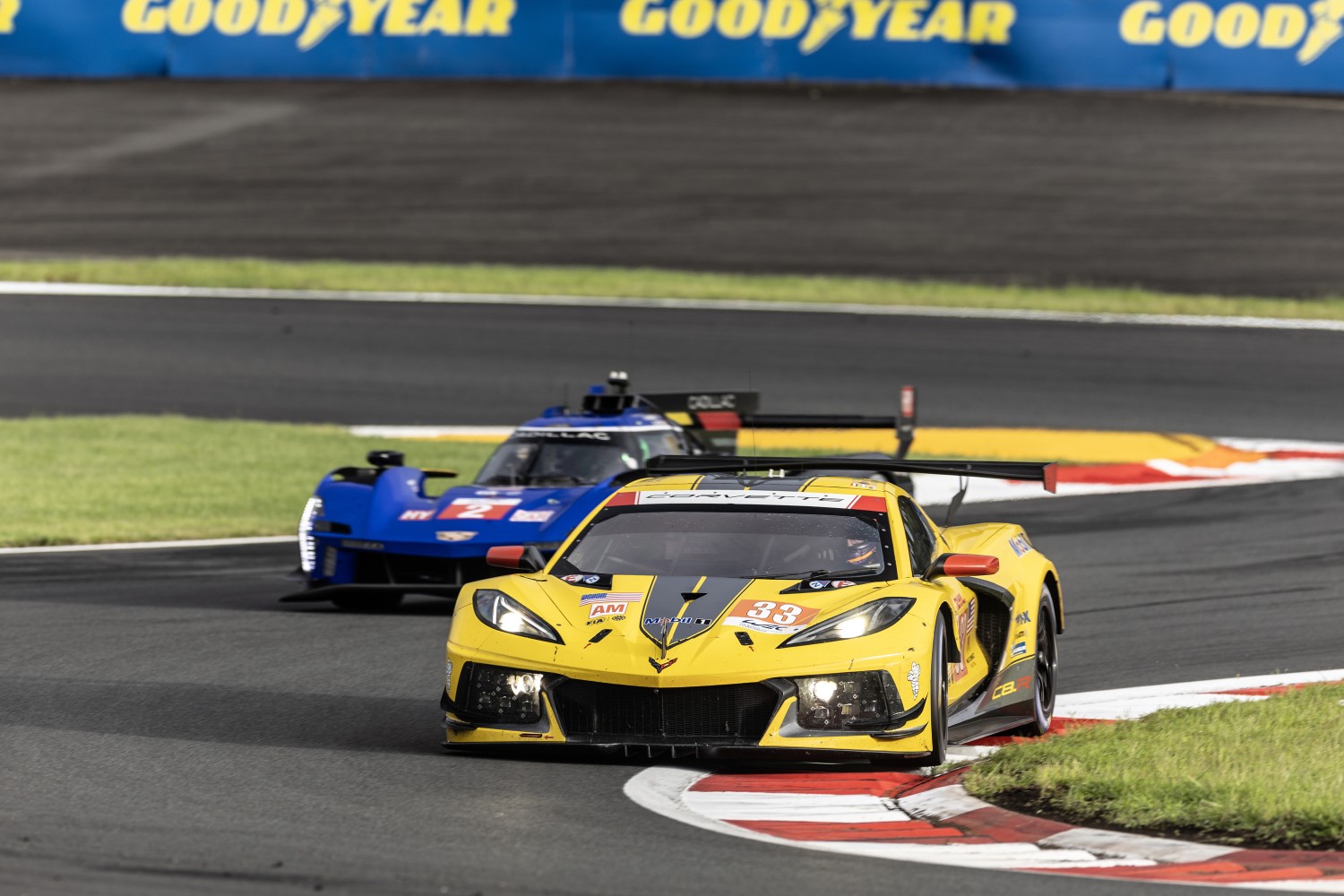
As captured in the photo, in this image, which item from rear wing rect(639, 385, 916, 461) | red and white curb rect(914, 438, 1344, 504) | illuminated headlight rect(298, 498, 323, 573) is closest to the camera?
illuminated headlight rect(298, 498, 323, 573)

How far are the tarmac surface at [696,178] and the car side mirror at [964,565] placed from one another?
2130 cm

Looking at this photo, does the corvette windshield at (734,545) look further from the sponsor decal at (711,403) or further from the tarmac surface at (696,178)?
the tarmac surface at (696,178)

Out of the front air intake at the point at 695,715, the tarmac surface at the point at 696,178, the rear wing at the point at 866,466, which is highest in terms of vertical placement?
the tarmac surface at the point at 696,178

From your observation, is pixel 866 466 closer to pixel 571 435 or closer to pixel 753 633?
pixel 753 633

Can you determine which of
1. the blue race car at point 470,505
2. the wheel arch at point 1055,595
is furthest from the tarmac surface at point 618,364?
the wheel arch at point 1055,595

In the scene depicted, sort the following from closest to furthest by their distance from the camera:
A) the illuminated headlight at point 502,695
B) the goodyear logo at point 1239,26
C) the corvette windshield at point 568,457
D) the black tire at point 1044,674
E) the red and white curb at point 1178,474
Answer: the illuminated headlight at point 502,695 → the black tire at point 1044,674 → the corvette windshield at point 568,457 → the red and white curb at point 1178,474 → the goodyear logo at point 1239,26

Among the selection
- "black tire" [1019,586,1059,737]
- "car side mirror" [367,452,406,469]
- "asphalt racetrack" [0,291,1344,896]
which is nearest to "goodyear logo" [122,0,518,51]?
"asphalt racetrack" [0,291,1344,896]

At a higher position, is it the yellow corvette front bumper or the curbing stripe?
the curbing stripe

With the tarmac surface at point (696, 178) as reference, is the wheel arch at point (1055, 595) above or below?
below

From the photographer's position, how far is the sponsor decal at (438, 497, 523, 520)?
40.7 feet

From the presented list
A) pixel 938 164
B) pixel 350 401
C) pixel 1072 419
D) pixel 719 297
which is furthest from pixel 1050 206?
pixel 350 401

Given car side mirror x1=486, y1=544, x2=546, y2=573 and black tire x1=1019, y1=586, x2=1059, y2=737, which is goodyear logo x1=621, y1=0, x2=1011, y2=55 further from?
car side mirror x1=486, y1=544, x2=546, y2=573

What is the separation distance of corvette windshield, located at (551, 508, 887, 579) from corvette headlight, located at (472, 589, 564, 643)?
1.57ft

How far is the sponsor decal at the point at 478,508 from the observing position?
12.4 metres
